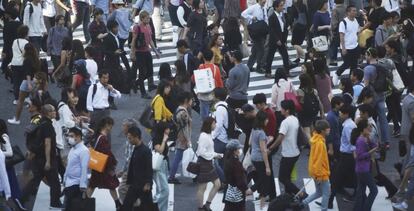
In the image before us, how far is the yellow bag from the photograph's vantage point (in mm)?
25766

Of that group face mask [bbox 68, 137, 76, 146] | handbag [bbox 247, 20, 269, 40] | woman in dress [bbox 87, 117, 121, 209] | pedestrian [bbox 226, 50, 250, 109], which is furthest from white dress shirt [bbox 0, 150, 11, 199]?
handbag [bbox 247, 20, 269, 40]

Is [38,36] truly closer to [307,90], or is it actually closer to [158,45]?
[158,45]

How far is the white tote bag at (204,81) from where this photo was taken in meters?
22.2

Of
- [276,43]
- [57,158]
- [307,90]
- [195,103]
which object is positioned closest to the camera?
[57,158]

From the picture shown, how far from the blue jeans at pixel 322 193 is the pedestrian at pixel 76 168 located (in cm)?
325

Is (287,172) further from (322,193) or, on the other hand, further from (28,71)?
(28,71)

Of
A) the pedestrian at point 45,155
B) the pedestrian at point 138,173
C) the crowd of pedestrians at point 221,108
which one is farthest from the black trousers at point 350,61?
the pedestrian at point 138,173

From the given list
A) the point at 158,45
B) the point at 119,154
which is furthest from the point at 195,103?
the point at 158,45

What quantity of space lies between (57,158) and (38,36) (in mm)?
7509

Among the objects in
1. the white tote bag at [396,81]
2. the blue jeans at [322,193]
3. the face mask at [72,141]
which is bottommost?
the blue jeans at [322,193]

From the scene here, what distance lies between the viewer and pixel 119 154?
21969 mm

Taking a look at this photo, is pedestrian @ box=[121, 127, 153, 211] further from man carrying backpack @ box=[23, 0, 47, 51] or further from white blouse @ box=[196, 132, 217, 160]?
man carrying backpack @ box=[23, 0, 47, 51]

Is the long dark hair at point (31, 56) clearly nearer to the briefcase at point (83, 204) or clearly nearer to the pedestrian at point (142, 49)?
the pedestrian at point (142, 49)

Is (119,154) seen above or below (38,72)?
below
